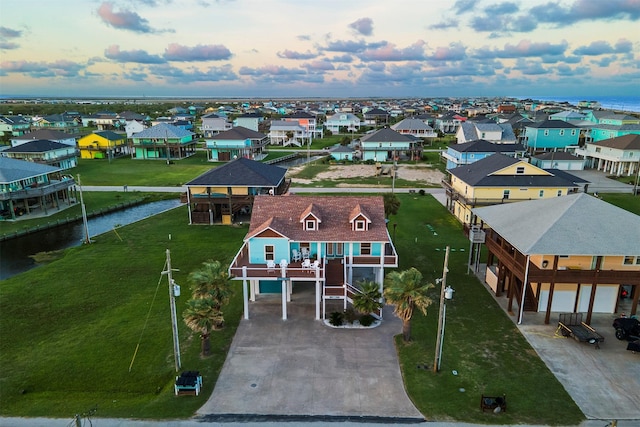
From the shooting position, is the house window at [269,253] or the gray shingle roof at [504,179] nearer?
the house window at [269,253]

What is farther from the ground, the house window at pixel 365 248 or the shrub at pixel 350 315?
the house window at pixel 365 248

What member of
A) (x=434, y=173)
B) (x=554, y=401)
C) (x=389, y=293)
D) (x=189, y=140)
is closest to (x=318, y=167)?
(x=434, y=173)

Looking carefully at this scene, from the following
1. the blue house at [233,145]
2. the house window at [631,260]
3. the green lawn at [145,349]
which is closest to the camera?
the green lawn at [145,349]

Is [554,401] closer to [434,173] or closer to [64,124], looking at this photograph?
[434,173]

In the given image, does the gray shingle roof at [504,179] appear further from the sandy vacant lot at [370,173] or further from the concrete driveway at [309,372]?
the concrete driveway at [309,372]

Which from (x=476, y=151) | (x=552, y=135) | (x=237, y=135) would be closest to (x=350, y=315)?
(x=476, y=151)

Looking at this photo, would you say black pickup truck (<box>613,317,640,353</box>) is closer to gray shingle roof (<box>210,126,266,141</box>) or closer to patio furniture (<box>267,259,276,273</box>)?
patio furniture (<box>267,259,276,273</box>)

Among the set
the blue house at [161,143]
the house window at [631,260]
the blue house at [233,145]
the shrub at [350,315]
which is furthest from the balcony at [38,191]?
the house window at [631,260]
